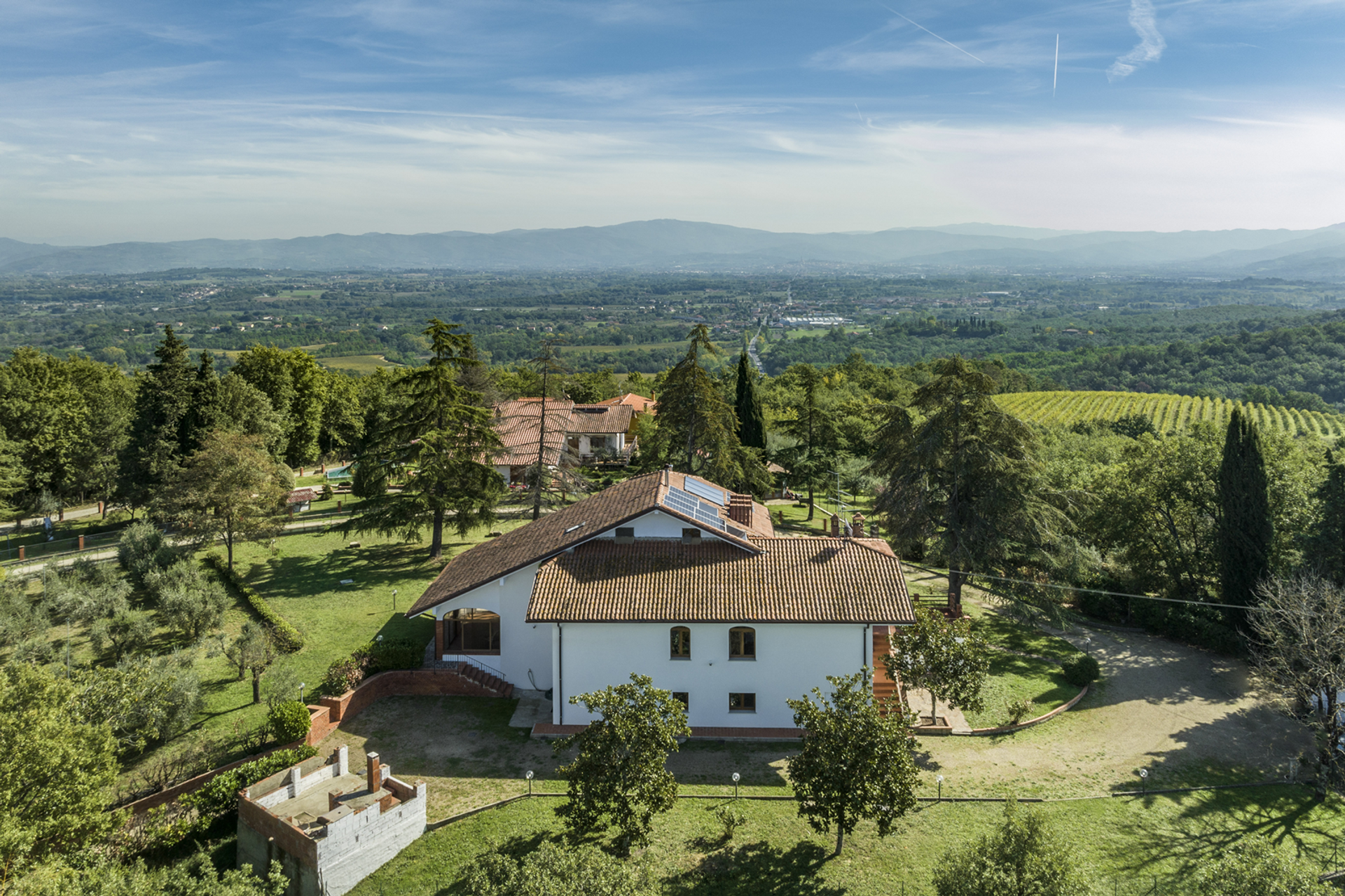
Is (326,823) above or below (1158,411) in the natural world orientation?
below

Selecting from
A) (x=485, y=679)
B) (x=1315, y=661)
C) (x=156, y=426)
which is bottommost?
(x=485, y=679)

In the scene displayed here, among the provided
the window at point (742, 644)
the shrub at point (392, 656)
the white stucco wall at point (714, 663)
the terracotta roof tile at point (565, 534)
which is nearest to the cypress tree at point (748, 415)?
the terracotta roof tile at point (565, 534)

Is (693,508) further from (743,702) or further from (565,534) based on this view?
(743,702)

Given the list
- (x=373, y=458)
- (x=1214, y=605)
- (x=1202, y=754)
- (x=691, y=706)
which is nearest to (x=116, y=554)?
(x=373, y=458)

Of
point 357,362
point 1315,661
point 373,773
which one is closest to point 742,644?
point 373,773

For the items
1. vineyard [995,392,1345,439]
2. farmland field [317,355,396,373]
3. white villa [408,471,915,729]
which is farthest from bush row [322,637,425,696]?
farmland field [317,355,396,373]

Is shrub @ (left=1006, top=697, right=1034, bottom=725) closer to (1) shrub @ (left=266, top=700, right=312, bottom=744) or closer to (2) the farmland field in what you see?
(1) shrub @ (left=266, top=700, right=312, bottom=744)
